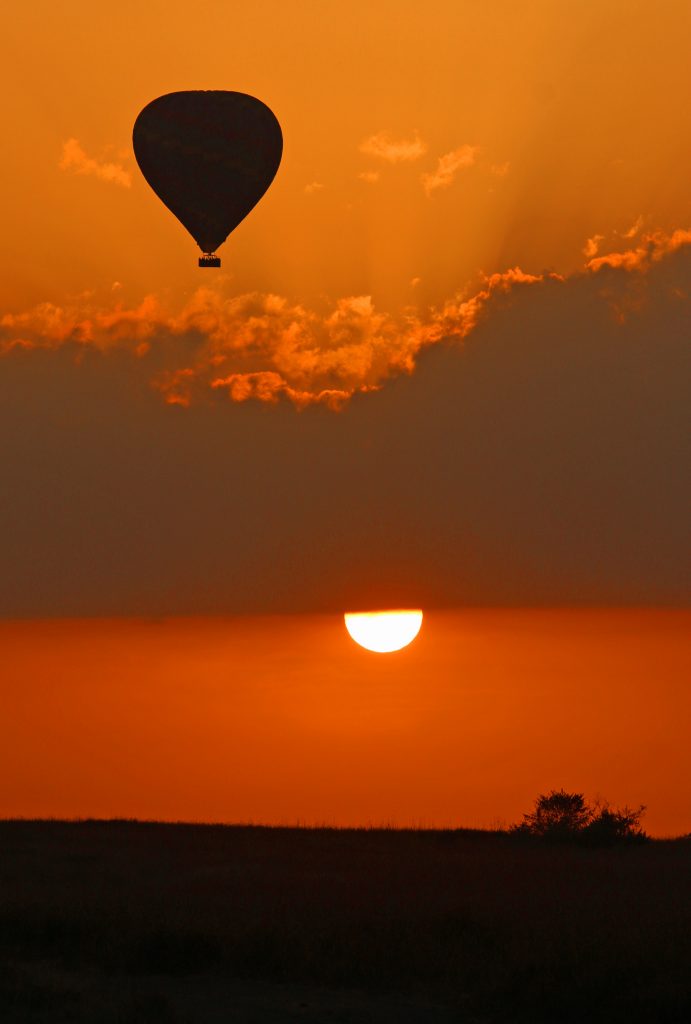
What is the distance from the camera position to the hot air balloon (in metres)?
57.9

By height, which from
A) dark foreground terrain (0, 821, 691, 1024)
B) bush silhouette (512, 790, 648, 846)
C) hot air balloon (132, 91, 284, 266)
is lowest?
dark foreground terrain (0, 821, 691, 1024)

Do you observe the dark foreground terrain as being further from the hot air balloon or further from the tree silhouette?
the hot air balloon

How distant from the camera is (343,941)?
27.8m

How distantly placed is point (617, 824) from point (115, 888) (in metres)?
21.4

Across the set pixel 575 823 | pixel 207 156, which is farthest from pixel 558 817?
pixel 207 156

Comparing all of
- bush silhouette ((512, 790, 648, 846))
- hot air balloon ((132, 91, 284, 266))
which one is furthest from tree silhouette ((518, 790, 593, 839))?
hot air balloon ((132, 91, 284, 266))

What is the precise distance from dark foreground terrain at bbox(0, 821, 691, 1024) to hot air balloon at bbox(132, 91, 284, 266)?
2548cm

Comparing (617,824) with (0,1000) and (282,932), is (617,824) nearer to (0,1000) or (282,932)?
(282,932)

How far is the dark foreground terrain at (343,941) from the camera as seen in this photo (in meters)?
24.3

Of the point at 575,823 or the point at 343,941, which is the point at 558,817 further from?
the point at 343,941

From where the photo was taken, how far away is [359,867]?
39.8 m

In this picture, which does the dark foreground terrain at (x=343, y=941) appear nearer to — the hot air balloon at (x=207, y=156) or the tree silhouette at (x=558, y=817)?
the tree silhouette at (x=558, y=817)

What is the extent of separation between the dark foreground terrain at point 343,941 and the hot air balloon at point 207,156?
25478 mm

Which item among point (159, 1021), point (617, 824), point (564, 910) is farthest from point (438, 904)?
point (617, 824)
